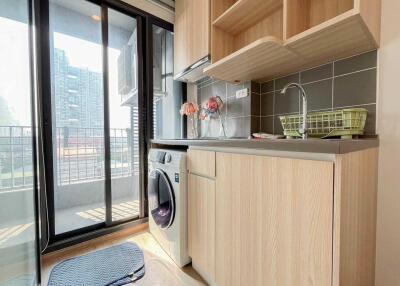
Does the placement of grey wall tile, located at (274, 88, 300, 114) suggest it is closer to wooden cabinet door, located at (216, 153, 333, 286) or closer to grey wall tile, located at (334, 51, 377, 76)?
grey wall tile, located at (334, 51, 377, 76)

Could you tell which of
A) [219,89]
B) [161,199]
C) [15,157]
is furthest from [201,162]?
[15,157]

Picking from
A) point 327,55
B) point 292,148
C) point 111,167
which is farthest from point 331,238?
point 111,167

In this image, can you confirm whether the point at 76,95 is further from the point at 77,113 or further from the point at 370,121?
the point at 370,121

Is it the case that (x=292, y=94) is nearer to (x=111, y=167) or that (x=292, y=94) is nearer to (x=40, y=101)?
(x=111, y=167)

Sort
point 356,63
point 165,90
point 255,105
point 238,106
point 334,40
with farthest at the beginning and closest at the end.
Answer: point 165,90
point 238,106
point 255,105
point 356,63
point 334,40

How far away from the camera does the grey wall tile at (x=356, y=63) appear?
A: 1094 millimetres


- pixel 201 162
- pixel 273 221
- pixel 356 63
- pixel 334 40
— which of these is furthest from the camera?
pixel 201 162

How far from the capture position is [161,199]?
1705mm

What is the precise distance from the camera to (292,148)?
757mm

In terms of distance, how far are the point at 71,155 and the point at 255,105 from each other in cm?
167

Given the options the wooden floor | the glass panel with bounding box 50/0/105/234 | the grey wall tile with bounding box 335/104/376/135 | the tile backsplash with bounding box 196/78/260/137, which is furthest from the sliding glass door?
the grey wall tile with bounding box 335/104/376/135

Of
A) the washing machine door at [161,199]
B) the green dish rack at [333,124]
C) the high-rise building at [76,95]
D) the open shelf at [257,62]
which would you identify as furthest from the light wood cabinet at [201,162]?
the high-rise building at [76,95]

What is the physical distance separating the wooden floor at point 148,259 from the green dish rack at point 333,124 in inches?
45.2

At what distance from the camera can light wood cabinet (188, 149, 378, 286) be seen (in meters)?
0.68
